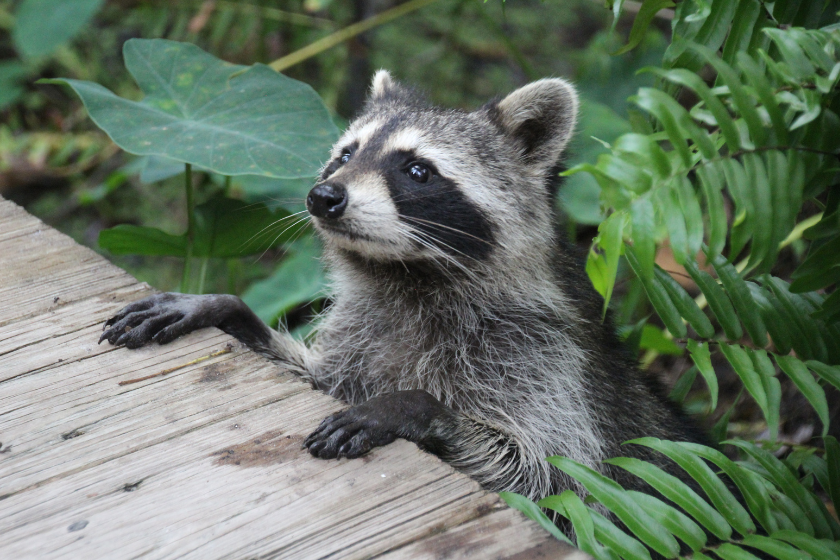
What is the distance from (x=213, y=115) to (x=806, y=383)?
123 inches

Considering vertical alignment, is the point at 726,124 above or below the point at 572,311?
above

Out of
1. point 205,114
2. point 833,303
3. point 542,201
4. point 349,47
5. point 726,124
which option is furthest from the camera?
point 349,47

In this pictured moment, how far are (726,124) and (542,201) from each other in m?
1.35

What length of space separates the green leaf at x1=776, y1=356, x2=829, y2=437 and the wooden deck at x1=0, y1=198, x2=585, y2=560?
1.01 metres

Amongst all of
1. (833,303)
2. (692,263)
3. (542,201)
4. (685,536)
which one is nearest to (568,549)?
(685,536)

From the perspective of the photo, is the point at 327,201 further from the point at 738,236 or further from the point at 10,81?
the point at 10,81

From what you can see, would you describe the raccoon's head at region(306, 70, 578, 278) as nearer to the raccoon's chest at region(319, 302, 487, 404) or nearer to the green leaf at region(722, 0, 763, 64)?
the raccoon's chest at region(319, 302, 487, 404)

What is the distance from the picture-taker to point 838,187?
2.60m

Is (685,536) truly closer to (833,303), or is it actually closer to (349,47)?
(833,303)

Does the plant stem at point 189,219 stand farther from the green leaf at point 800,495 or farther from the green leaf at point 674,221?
the green leaf at point 800,495

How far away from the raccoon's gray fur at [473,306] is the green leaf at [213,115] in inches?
19.3

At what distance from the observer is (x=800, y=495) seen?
256 centimetres

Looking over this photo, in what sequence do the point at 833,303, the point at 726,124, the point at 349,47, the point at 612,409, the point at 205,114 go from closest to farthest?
the point at 726,124
the point at 833,303
the point at 612,409
the point at 205,114
the point at 349,47

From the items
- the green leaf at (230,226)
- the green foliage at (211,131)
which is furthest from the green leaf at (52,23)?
the green leaf at (230,226)
